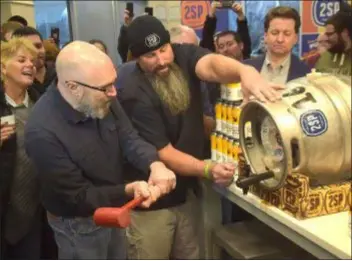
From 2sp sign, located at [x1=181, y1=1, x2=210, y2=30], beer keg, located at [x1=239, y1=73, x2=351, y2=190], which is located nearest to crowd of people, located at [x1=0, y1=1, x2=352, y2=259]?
beer keg, located at [x1=239, y1=73, x2=351, y2=190]

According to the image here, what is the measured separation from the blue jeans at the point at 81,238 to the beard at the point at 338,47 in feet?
2.51

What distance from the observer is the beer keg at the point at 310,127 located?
43 cm

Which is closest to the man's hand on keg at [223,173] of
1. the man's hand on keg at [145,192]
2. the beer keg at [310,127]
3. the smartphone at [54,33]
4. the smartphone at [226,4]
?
the man's hand on keg at [145,192]

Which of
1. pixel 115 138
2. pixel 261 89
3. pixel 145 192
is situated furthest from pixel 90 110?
pixel 261 89

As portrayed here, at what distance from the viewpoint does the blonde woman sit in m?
1.22

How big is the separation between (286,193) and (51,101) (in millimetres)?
536

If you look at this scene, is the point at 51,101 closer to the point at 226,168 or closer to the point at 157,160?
the point at 157,160

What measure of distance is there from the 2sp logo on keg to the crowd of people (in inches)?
5.8

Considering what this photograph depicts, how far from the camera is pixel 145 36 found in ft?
3.69

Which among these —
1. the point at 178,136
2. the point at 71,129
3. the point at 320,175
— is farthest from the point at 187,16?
the point at 320,175

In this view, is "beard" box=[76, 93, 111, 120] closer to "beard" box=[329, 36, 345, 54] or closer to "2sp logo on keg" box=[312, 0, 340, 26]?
"2sp logo on keg" box=[312, 0, 340, 26]

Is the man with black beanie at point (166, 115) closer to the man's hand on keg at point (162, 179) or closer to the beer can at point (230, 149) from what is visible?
the beer can at point (230, 149)

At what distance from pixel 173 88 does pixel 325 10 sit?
0.59 m

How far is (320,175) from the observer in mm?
543
